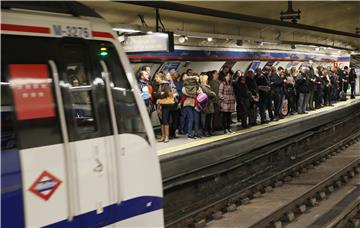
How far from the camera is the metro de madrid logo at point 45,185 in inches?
145

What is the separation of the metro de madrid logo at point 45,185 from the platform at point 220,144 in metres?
6.52

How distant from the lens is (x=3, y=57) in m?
3.67

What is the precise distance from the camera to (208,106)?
45.3ft

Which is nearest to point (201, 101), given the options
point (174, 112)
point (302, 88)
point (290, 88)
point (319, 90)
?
point (174, 112)

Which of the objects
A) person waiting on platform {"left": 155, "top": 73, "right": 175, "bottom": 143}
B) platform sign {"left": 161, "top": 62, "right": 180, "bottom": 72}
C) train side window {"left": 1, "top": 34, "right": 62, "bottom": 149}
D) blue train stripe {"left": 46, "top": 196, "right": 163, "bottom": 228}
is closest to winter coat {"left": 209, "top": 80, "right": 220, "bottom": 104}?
platform sign {"left": 161, "top": 62, "right": 180, "bottom": 72}

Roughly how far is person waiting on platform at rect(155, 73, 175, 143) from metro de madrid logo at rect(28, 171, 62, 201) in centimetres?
910

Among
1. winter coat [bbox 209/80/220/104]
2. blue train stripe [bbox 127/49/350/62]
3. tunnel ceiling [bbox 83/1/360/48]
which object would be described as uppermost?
tunnel ceiling [bbox 83/1/360/48]

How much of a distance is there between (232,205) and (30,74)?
5.68 meters

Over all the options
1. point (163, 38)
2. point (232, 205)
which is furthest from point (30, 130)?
point (163, 38)

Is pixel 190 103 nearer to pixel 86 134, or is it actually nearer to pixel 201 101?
pixel 201 101

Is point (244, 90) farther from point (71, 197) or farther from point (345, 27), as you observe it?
point (71, 197)

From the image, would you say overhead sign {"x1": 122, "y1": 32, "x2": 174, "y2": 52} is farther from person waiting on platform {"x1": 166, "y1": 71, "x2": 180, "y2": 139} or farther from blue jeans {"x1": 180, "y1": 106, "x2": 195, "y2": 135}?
blue jeans {"x1": 180, "y1": 106, "x2": 195, "y2": 135}

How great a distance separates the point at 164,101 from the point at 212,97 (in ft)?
5.39

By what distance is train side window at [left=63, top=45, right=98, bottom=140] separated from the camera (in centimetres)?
411
